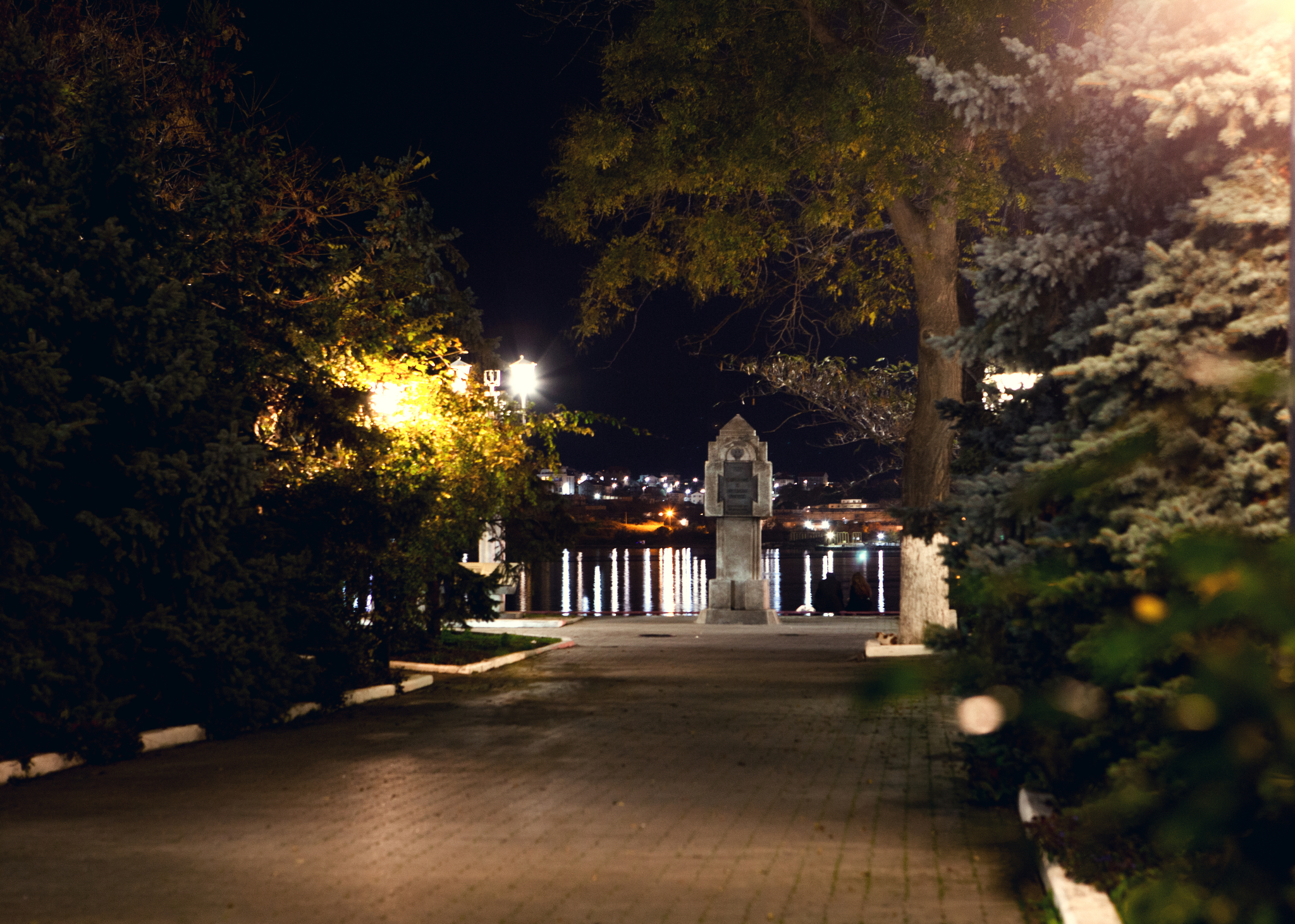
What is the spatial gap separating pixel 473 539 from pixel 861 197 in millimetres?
7531

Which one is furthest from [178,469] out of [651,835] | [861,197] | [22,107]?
[861,197]

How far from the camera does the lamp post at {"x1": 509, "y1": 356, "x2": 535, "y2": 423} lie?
27703 mm

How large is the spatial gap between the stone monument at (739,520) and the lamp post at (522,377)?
5.39 metres

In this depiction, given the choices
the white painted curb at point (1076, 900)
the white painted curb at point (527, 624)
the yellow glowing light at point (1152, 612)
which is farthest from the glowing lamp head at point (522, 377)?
the yellow glowing light at point (1152, 612)

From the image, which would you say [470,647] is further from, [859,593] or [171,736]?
[859,593]

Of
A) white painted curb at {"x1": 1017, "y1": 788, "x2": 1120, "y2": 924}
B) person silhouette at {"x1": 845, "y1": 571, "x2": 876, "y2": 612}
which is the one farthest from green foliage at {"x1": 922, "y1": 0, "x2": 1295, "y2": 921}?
person silhouette at {"x1": 845, "y1": 571, "x2": 876, "y2": 612}

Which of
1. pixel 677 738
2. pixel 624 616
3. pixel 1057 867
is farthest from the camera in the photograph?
pixel 624 616

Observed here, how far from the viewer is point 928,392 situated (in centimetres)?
1945

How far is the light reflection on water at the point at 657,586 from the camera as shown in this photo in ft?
217

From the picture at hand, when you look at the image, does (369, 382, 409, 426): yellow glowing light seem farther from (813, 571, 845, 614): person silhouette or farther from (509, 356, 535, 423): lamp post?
(813, 571, 845, 614): person silhouette

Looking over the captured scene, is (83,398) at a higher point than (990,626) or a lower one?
higher

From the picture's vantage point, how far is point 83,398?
1155 centimetres

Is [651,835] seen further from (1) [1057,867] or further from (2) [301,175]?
(2) [301,175]

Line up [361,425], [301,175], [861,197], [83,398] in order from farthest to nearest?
1. [861,197]
2. [301,175]
3. [361,425]
4. [83,398]
